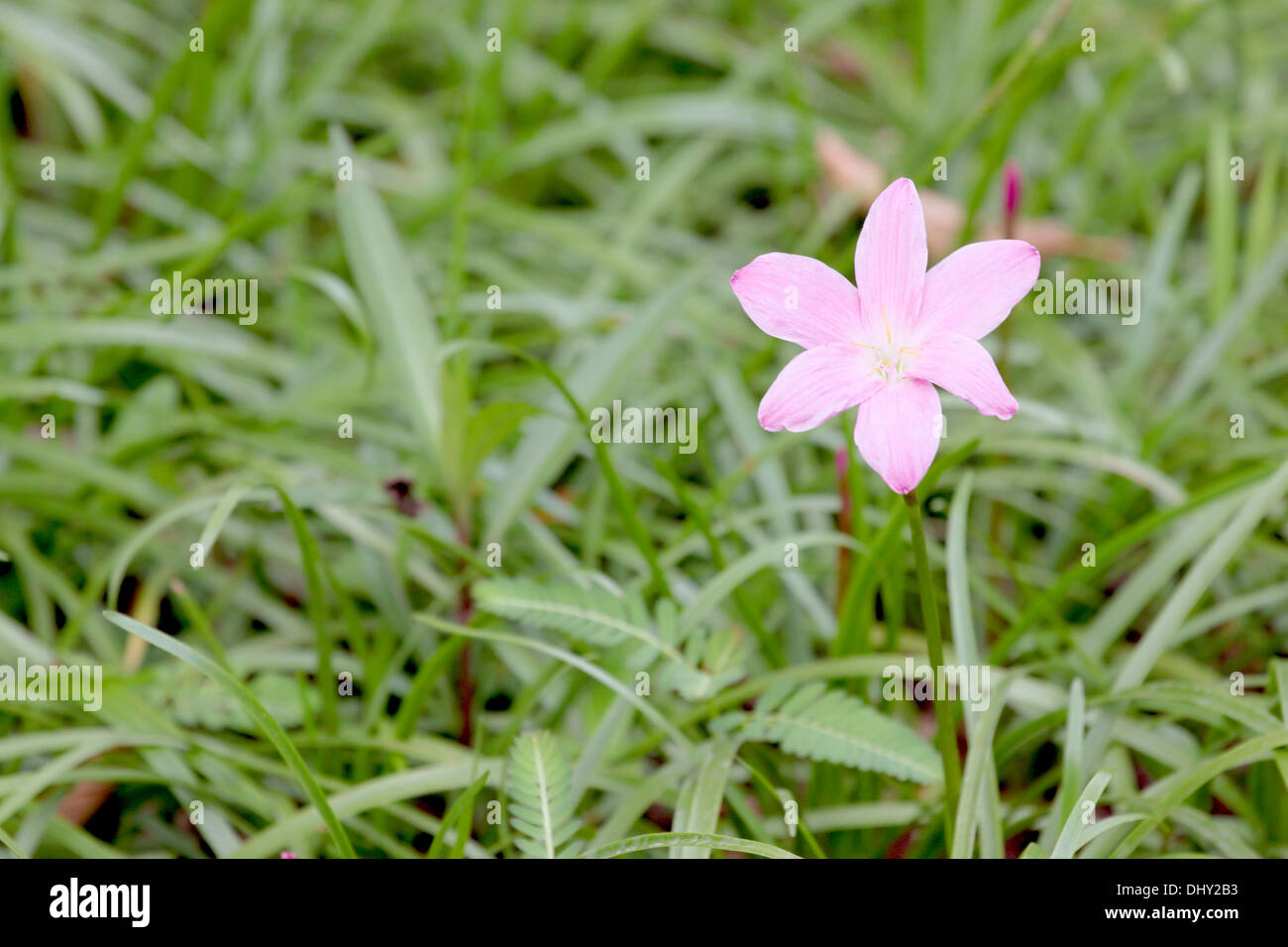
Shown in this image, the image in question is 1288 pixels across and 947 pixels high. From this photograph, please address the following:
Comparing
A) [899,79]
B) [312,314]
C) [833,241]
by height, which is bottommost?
[312,314]

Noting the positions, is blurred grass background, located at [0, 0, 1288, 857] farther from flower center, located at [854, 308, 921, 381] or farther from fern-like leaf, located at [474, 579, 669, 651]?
flower center, located at [854, 308, 921, 381]

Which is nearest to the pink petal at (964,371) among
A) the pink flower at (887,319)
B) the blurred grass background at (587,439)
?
the pink flower at (887,319)

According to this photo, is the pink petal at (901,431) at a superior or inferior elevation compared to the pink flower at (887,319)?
inferior

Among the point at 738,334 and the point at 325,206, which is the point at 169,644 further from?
the point at 325,206

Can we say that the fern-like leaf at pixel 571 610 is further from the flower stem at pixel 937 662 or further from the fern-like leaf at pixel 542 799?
the flower stem at pixel 937 662

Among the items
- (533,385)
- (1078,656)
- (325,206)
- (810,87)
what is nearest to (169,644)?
(533,385)

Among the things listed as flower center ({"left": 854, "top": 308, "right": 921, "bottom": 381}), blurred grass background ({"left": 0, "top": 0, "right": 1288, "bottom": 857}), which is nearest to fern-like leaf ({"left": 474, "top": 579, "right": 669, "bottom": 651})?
blurred grass background ({"left": 0, "top": 0, "right": 1288, "bottom": 857})

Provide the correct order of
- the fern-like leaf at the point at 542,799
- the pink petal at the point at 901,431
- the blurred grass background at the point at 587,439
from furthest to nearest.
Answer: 1. the blurred grass background at the point at 587,439
2. the fern-like leaf at the point at 542,799
3. the pink petal at the point at 901,431
